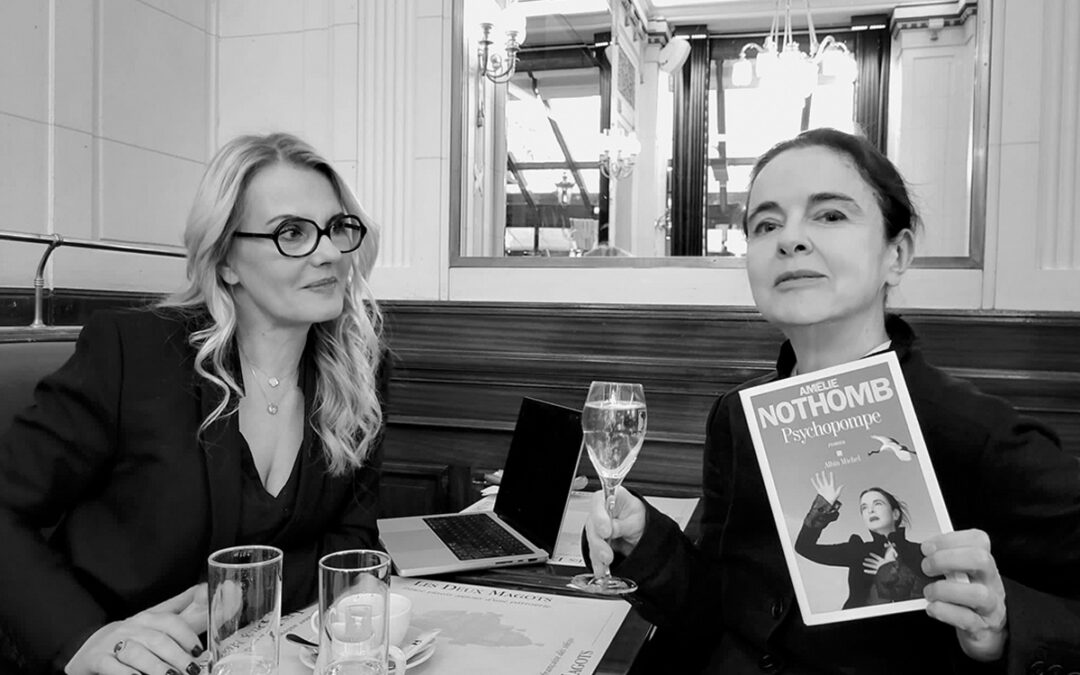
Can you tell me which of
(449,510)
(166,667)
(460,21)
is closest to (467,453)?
(449,510)

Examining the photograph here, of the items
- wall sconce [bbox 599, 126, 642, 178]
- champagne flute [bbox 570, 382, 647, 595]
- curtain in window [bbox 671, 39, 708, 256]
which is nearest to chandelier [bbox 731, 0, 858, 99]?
curtain in window [bbox 671, 39, 708, 256]

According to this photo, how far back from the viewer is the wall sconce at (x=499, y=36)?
121 inches

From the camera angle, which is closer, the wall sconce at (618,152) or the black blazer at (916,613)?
the black blazer at (916,613)

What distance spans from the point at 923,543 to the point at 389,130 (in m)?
2.62

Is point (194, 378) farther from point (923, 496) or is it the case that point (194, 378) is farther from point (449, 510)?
point (449, 510)

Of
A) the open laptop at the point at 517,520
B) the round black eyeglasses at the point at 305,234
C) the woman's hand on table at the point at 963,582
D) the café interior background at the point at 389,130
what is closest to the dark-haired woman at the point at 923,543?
the woman's hand on table at the point at 963,582

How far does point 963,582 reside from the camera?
0.87 m

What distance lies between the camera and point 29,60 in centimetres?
273

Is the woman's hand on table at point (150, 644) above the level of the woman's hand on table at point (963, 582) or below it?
below

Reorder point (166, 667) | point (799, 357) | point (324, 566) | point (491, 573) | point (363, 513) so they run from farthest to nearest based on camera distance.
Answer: point (363, 513), point (491, 573), point (799, 357), point (166, 667), point (324, 566)

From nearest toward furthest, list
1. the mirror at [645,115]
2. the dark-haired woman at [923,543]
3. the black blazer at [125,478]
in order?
the dark-haired woman at [923,543] < the black blazer at [125,478] < the mirror at [645,115]

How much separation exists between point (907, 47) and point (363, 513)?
95.3 inches

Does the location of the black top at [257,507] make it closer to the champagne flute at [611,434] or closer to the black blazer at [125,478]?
the black blazer at [125,478]

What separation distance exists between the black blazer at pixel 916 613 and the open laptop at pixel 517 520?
0.28 meters
